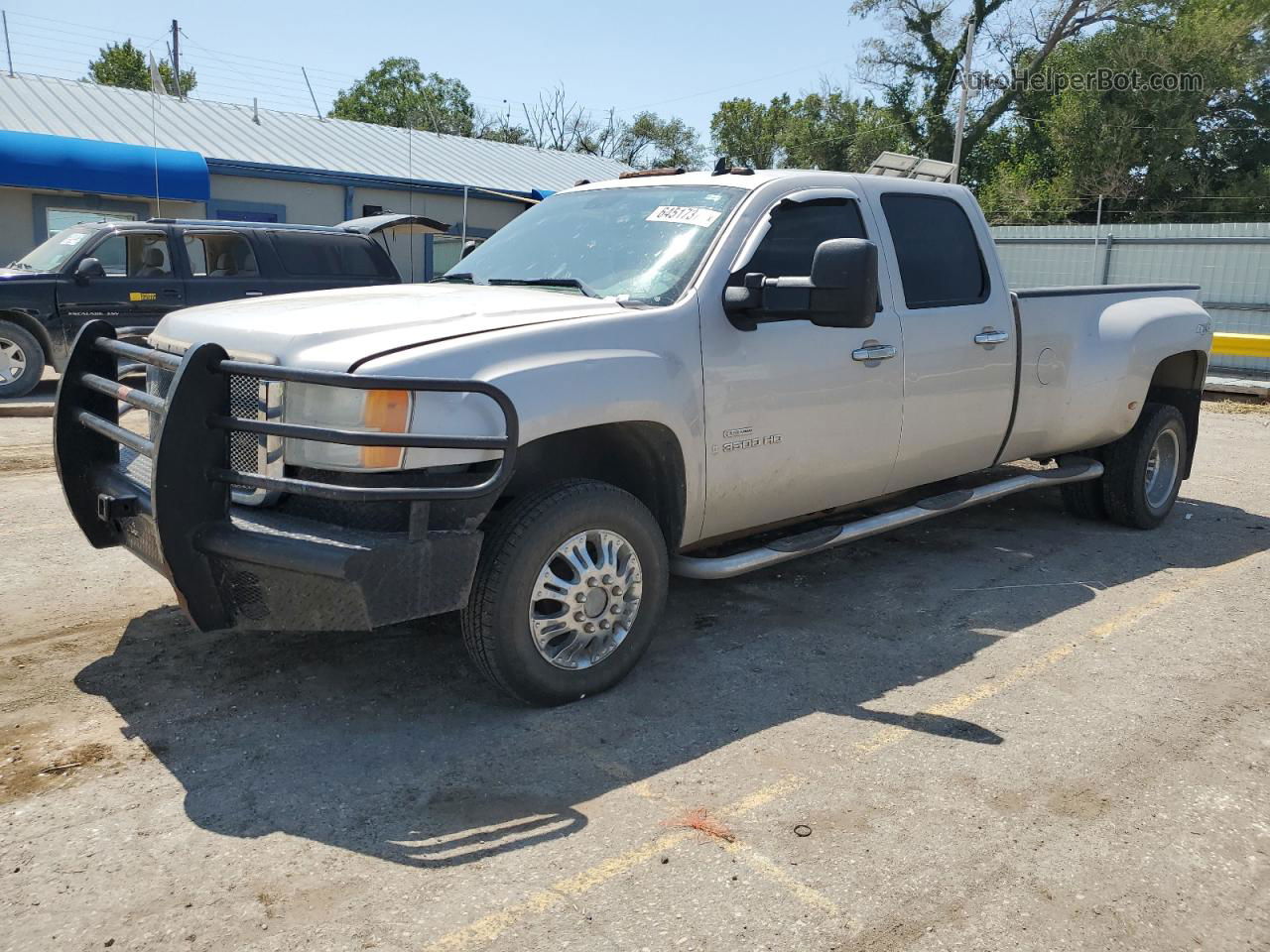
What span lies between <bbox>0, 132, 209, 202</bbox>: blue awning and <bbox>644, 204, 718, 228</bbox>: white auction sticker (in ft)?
51.5

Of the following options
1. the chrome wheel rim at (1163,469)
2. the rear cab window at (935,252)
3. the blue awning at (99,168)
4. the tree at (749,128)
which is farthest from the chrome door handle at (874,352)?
the tree at (749,128)

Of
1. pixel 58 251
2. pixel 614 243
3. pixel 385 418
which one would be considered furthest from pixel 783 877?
pixel 58 251

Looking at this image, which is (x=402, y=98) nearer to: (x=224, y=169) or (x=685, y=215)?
(x=224, y=169)

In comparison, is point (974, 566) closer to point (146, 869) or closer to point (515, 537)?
point (515, 537)

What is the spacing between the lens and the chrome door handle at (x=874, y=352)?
190 inches

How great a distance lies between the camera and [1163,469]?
7223 mm

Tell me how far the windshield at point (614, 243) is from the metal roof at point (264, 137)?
55.1 ft

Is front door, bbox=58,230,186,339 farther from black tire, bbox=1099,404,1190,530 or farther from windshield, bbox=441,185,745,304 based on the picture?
black tire, bbox=1099,404,1190,530

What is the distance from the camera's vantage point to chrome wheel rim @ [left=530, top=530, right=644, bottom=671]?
3845mm

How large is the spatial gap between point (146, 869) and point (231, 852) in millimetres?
213

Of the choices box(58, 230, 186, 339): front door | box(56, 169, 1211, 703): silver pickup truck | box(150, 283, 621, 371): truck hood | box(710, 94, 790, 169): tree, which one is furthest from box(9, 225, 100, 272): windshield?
box(710, 94, 790, 169): tree

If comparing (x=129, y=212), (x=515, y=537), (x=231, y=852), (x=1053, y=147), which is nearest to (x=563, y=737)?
(x=515, y=537)

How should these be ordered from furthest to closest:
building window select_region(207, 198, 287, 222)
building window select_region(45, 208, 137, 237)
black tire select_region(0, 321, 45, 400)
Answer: building window select_region(207, 198, 287, 222), building window select_region(45, 208, 137, 237), black tire select_region(0, 321, 45, 400)

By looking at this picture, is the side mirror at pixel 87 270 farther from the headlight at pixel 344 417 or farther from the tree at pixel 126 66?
the tree at pixel 126 66
